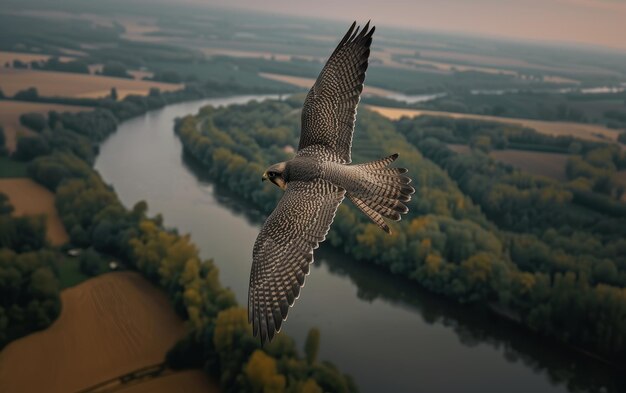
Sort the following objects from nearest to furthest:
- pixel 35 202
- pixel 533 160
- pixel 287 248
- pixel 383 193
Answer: pixel 287 248 < pixel 383 193 < pixel 35 202 < pixel 533 160

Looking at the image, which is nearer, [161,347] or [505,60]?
[161,347]

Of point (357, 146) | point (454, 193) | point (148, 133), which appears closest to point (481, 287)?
point (454, 193)

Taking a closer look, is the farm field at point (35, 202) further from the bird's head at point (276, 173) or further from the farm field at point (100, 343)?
the bird's head at point (276, 173)


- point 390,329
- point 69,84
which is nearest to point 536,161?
point 390,329

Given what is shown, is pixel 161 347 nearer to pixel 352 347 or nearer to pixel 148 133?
pixel 352 347

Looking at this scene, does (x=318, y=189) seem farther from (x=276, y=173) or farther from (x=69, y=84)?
(x=69, y=84)
